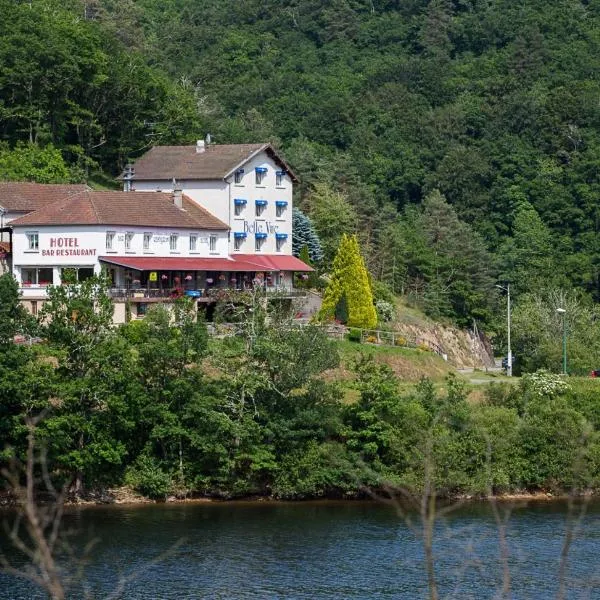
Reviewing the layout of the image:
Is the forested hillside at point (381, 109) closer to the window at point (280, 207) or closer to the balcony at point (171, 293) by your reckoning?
the window at point (280, 207)

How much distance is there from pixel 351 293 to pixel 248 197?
9.36 metres

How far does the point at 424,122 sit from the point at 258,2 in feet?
132

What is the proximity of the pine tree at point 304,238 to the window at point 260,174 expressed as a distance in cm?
597

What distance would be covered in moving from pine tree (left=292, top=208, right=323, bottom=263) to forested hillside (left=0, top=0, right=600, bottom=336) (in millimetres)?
1555

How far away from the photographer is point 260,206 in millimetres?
75750

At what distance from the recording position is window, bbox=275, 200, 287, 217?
76.8m

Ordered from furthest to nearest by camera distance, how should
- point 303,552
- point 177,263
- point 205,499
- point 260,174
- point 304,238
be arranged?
point 304,238, point 260,174, point 177,263, point 205,499, point 303,552

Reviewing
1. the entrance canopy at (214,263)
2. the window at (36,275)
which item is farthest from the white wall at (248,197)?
the window at (36,275)

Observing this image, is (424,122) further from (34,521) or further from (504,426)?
(34,521)

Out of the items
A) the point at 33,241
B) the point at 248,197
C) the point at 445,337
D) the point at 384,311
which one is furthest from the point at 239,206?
the point at 445,337

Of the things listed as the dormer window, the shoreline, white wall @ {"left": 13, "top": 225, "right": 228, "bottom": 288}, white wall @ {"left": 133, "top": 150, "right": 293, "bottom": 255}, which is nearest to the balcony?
white wall @ {"left": 13, "top": 225, "right": 228, "bottom": 288}

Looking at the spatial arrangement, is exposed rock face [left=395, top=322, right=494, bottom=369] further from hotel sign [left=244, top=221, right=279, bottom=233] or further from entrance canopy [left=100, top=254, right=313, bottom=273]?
hotel sign [left=244, top=221, right=279, bottom=233]

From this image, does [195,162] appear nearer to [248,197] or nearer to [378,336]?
[248,197]

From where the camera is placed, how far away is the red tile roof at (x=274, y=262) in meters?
72.8
